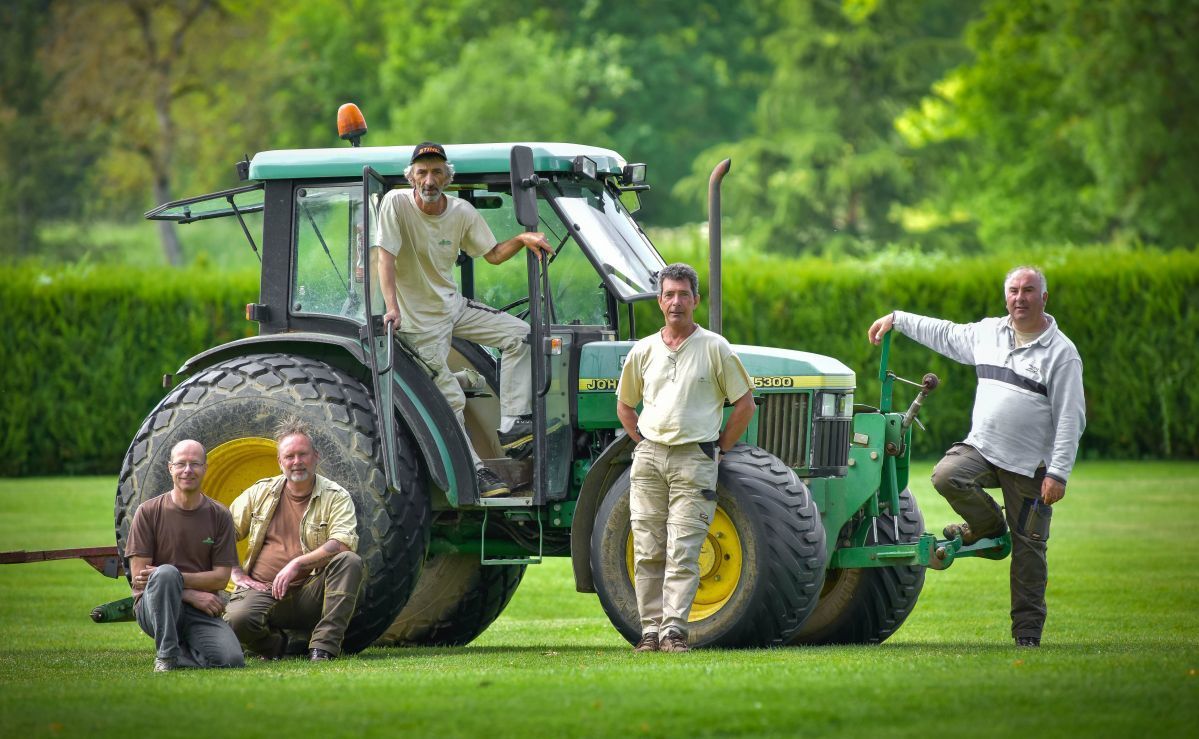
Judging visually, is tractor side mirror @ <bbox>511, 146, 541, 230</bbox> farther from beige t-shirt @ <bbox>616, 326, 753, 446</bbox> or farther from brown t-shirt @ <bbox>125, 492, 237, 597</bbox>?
brown t-shirt @ <bbox>125, 492, 237, 597</bbox>

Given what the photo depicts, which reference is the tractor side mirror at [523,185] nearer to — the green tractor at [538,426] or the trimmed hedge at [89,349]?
the green tractor at [538,426]

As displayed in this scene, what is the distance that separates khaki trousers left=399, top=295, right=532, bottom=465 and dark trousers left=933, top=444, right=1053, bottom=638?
207 cm

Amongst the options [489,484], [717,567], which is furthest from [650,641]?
[489,484]

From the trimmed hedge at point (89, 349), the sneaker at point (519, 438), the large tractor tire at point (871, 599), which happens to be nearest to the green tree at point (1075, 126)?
the trimmed hedge at point (89, 349)

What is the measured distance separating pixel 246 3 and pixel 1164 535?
35555mm

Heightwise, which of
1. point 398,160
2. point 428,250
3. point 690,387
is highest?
point 398,160

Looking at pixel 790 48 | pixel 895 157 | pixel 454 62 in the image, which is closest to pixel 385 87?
pixel 454 62

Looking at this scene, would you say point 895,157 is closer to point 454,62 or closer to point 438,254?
point 454,62

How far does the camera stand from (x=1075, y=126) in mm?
36094

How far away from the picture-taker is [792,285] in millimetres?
23031

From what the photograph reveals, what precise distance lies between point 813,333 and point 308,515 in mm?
14864

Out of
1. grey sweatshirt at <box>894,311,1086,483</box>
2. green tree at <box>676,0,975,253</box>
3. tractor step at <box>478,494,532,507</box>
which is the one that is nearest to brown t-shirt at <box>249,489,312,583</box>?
tractor step at <box>478,494,532,507</box>

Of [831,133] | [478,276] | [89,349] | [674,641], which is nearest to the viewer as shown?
[674,641]

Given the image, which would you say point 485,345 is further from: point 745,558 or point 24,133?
point 24,133
